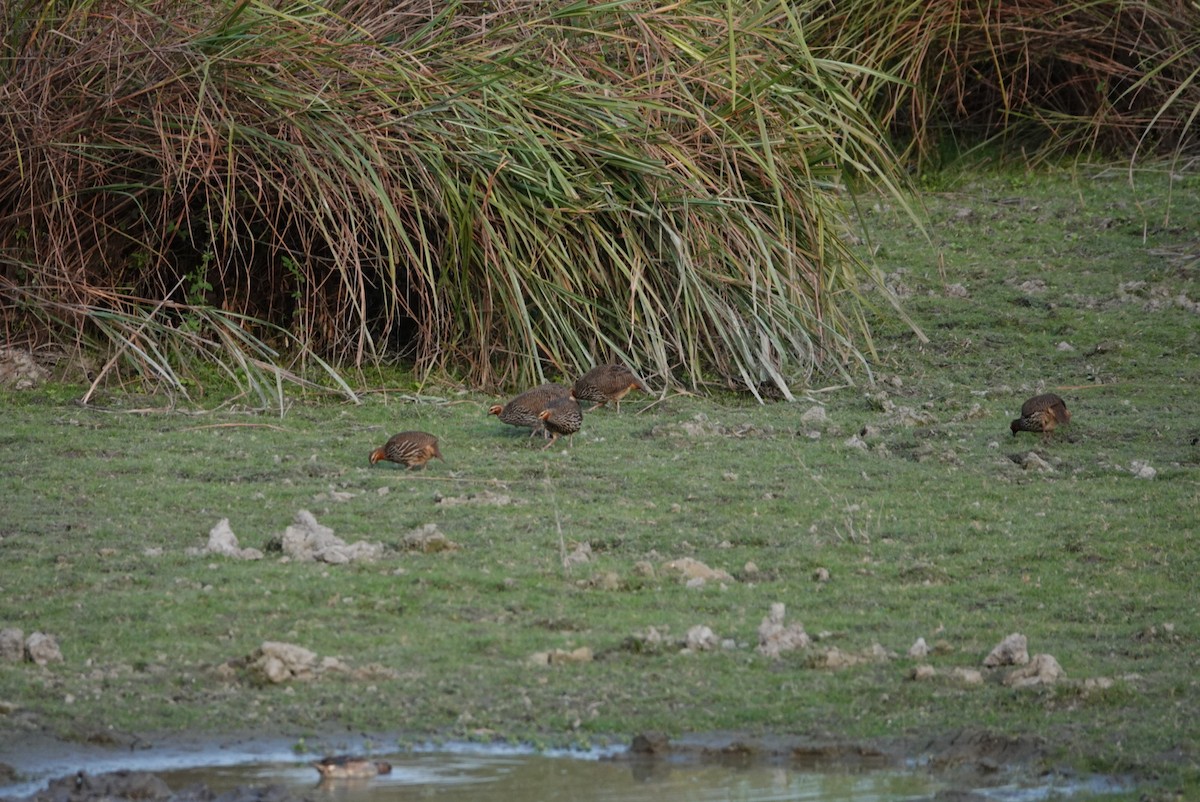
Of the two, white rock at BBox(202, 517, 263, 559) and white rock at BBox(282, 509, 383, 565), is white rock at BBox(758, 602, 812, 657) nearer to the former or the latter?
white rock at BBox(282, 509, 383, 565)

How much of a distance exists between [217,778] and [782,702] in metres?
1.48

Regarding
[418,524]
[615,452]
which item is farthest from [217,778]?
[615,452]

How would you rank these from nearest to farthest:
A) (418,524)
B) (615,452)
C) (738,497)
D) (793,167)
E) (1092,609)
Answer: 1. (1092,609)
2. (418,524)
3. (738,497)
4. (615,452)
5. (793,167)

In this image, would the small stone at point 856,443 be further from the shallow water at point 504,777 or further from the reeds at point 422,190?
the shallow water at point 504,777

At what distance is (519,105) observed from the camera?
332 inches

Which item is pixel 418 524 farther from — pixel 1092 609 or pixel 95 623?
pixel 1092 609

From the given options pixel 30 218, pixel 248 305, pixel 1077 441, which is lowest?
pixel 1077 441

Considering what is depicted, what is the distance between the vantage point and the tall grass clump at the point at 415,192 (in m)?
7.86

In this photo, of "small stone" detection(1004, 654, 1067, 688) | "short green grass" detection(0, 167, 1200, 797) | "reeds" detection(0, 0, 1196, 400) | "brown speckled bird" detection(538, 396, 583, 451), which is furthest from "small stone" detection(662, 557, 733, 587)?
"reeds" detection(0, 0, 1196, 400)

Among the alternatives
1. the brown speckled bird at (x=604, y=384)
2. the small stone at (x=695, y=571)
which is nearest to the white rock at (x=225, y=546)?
the small stone at (x=695, y=571)

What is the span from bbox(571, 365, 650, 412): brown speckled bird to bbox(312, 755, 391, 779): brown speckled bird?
3.96 metres

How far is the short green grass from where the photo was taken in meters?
4.29

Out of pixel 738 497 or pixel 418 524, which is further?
pixel 738 497

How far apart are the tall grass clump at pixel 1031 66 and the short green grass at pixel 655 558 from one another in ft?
10.7
